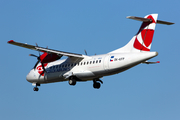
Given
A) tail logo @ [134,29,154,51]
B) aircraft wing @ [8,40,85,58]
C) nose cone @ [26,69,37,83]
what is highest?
tail logo @ [134,29,154,51]

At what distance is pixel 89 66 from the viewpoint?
32.2 metres

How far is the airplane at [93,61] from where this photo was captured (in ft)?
98.6

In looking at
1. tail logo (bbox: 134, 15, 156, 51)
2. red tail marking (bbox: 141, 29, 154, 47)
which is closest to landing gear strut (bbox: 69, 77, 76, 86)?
tail logo (bbox: 134, 15, 156, 51)

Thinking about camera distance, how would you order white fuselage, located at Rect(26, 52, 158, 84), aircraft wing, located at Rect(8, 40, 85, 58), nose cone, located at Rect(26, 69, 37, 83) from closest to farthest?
white fuselage, located at Rect(26, 52, 158, 84) → aircraft wing, located at Rect(8, 40, 85, 58) → nose cone, located at Rect(26, 69, 37, 83)

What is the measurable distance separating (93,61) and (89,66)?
0.56m

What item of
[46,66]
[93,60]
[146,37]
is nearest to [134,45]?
[146,37]

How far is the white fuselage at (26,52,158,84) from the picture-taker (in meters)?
29.7

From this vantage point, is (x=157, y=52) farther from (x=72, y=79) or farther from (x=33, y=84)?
(x=33, y=84)

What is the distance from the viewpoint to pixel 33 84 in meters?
37.7

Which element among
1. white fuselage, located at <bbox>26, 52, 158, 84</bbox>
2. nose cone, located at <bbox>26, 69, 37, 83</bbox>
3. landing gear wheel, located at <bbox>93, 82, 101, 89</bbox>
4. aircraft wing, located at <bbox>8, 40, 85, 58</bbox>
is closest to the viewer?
white fuselage, located at <bbox>26, 52, 158, 84</bbox>

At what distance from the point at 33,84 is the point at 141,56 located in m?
13.3

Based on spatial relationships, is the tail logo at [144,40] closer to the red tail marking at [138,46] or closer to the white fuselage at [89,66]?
the red tail marking at [138,46]

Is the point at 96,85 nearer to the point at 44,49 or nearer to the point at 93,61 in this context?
the point at 93,61

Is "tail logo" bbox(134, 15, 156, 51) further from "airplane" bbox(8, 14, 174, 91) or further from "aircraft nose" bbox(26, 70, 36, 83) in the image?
"aircraft nose" bbox(26, 70, 36, 83)
